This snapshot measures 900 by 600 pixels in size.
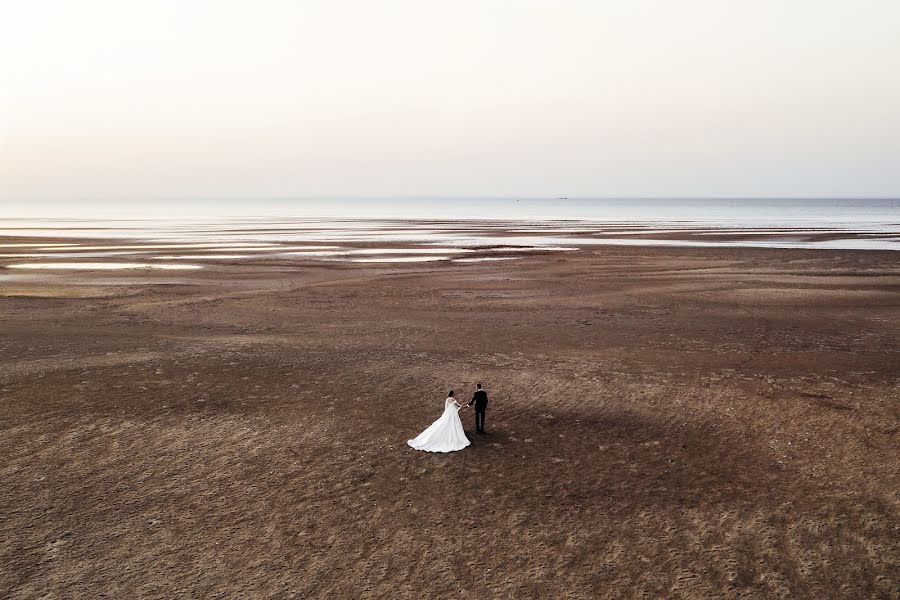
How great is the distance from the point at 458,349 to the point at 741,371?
32.8ft

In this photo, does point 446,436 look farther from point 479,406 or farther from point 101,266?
point 101,266

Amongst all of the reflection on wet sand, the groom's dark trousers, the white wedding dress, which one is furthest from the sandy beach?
the reflection on wet sand

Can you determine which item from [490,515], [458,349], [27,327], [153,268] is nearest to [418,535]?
[490,515]

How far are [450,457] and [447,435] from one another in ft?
1.88

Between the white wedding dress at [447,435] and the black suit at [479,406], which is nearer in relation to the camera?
the white wedding dress at [447,435]

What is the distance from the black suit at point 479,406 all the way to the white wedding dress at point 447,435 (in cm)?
82

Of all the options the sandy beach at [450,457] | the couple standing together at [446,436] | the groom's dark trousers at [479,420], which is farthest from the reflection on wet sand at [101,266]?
the couple standing together at [446,436]

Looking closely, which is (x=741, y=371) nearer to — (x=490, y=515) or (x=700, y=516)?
(x=700, y=516)

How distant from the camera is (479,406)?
15.9 m

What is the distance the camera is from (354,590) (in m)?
9.77

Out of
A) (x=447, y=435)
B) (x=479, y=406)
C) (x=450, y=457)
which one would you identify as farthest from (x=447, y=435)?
(x=479, y=406)

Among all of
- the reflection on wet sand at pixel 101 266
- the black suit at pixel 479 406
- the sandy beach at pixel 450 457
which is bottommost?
the sandy beach at pixel 450 457

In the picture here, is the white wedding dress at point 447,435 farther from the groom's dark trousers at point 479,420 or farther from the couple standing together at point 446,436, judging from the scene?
the groom's dark trousers at point 479,420

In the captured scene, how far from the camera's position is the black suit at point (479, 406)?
620 inches
